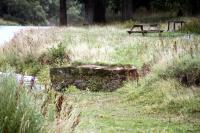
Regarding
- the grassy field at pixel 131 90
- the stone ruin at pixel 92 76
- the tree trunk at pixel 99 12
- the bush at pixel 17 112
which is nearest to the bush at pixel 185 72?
the grassy field at pixel 131 90

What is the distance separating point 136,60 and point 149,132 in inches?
278

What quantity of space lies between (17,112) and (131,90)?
22.7 feet

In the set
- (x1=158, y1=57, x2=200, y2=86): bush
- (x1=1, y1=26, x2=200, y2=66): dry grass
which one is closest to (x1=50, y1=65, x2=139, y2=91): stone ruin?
(x1=1, y1=26, x2=200, y2=66): dry grass

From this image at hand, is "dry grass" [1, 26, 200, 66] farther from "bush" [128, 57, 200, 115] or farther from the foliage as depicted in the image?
"bush" [128, 57, 200, 115]

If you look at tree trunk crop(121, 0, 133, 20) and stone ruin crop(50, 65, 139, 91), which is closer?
stone ruin crop(50, 65, 139, 91)

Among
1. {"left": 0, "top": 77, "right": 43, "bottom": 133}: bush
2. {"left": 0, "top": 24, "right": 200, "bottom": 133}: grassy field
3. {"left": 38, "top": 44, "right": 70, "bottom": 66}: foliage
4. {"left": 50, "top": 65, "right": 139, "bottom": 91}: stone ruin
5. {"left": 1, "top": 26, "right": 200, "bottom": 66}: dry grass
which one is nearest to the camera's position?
{"left": 0, "top": 77, "right": 43, "bottom": 133}: bush

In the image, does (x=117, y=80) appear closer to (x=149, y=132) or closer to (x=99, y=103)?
(x=99, y=103)

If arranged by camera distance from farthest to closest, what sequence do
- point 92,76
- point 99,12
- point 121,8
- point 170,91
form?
1. point 99,12
2. point 121,8
3. point 92,76
4. point 170,91

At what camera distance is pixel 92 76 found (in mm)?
13617

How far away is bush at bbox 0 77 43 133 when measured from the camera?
5363 millimetres

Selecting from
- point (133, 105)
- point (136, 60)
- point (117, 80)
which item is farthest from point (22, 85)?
point (136, 60)

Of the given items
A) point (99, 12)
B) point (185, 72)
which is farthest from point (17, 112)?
point (99, 12)

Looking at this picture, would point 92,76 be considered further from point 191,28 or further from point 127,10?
point 127,10

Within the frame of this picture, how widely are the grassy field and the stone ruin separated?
1.30ft
